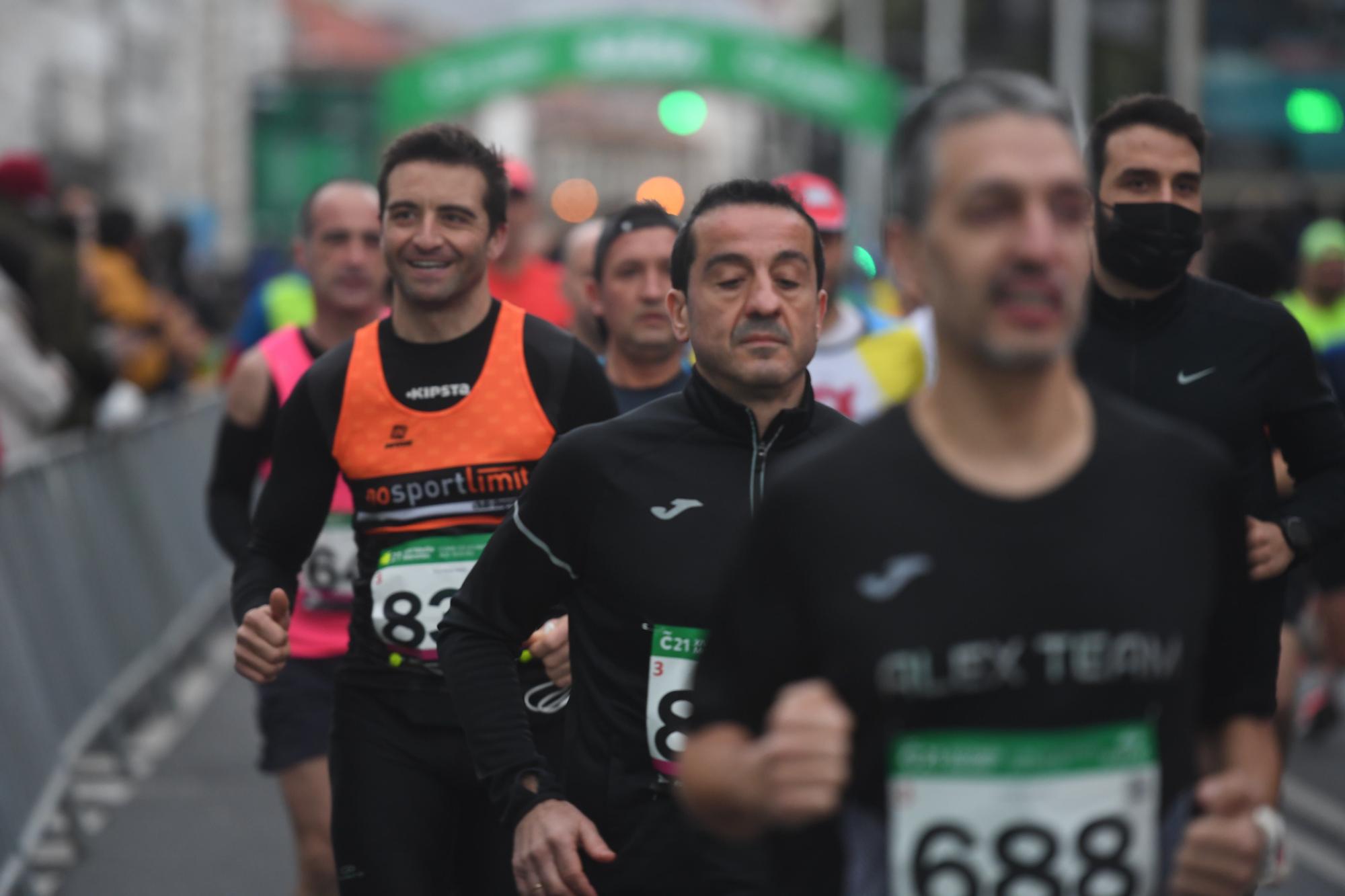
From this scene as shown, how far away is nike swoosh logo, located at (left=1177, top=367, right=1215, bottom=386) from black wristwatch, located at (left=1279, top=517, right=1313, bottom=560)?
336 mm

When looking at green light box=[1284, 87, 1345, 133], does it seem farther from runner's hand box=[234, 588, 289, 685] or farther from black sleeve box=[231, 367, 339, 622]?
runner's hand box=[234, 588, 289, 685]

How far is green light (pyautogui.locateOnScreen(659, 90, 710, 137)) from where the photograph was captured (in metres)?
28.5

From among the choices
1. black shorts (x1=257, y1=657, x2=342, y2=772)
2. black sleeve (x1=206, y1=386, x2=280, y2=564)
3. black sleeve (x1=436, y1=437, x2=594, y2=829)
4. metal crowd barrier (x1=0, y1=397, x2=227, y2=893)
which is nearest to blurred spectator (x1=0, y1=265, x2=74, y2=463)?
metal crowd barrier (x1=0, y1=397, x2=227, y2=893)

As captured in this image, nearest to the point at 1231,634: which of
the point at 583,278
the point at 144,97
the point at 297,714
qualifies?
the point at 297,714

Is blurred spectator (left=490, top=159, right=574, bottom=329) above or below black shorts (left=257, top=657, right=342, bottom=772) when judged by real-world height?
above

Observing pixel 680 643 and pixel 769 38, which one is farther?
pixel 769 38

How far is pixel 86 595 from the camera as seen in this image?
31.1 feet

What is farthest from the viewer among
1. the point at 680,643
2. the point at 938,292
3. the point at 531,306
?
the point at 531,306

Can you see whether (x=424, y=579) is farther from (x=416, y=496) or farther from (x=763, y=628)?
(x=763, y=628)

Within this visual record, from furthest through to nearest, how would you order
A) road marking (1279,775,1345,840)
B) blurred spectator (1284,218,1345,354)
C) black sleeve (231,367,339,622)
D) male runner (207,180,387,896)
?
blurred spectator (1284,218,1345,354) < road marking (1279,775,1345,840) < male runner (207,180,387,896) < black sleeve (231,367,339,622)

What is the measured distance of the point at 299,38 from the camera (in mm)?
148000

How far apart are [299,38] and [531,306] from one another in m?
143

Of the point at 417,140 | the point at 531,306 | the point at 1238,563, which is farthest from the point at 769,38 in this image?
the point at 1238,563

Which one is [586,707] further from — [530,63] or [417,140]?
[530,63]
